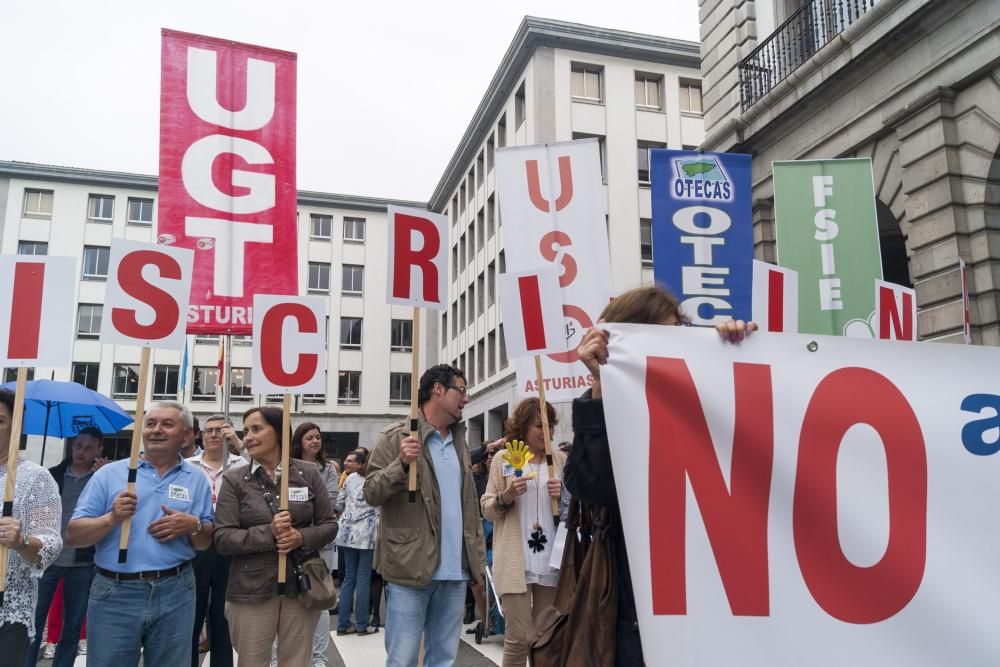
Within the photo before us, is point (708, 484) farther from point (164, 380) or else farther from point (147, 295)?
point (164, 380)

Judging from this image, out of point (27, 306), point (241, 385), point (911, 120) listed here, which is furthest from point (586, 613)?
point (241, 385)

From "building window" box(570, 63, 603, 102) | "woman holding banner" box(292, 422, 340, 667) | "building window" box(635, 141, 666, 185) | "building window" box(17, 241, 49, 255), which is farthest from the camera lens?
"building window" box(17, 241, 49, 255)

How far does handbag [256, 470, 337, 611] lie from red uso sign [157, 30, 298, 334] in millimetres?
1907

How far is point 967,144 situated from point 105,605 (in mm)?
10953

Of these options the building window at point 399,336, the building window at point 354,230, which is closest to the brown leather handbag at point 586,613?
the building window at point 399,336

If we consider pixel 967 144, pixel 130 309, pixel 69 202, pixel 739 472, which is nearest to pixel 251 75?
pixel 130 309

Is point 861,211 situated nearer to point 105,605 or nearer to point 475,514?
point 475,514

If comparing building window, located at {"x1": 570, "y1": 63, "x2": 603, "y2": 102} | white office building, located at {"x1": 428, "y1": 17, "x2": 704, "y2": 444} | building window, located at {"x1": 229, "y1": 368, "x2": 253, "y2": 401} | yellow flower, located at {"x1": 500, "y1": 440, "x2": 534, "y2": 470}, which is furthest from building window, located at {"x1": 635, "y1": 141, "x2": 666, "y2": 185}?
yellow flower, located at {"x1": 500, "y1": 440, "x2": 534, "y2": 470}

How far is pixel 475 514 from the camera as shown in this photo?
17.4 feet

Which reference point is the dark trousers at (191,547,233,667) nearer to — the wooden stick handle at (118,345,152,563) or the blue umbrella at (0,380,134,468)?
the wooden stick handle at (118,345,152,563)

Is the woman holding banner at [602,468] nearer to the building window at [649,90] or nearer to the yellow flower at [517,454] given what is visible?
the yellow flower at [517,454]

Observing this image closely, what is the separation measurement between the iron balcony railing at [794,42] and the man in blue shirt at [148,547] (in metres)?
11.7

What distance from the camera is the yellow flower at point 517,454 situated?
6066 millimetres

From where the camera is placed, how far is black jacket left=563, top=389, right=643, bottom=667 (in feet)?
8.38
